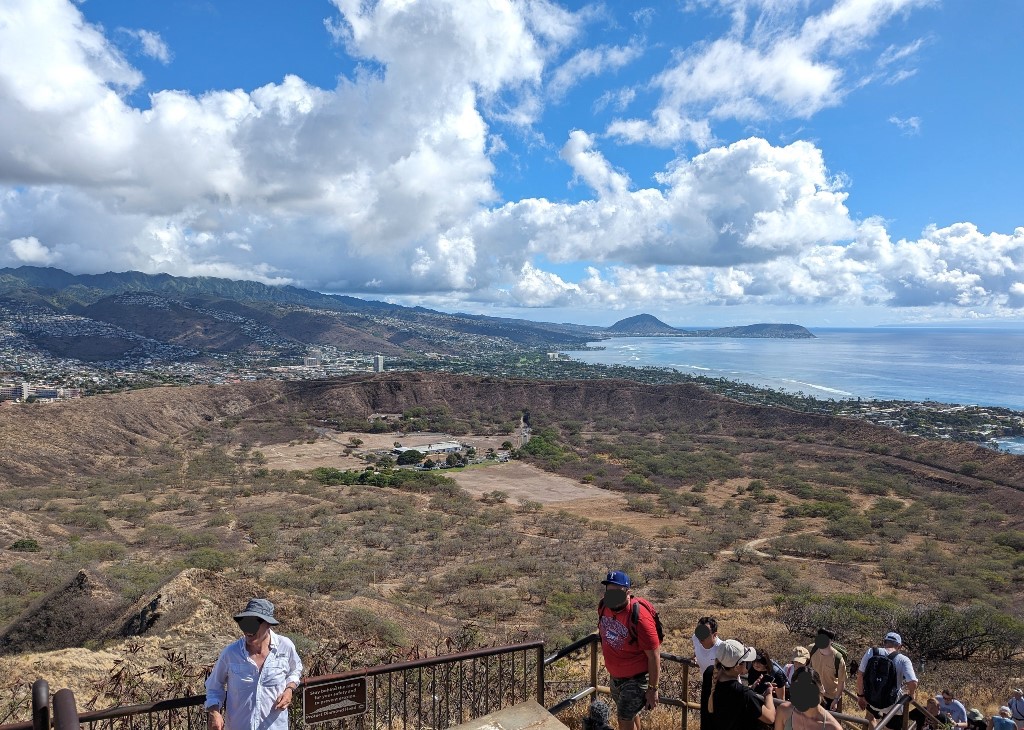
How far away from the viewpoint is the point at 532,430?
6369cm

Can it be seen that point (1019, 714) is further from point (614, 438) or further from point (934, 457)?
point (614, 438)

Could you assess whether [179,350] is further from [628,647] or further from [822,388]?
[628,647]

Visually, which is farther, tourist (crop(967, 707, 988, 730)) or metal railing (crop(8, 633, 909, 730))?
tourist (crop(967, 707, 988, 730))

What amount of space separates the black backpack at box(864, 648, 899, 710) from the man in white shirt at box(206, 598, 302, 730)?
200 inches

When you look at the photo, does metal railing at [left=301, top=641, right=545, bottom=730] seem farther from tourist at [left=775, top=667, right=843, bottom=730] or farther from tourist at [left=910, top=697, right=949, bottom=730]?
tourist at [left=910, top=697, right=949, bottom=730]

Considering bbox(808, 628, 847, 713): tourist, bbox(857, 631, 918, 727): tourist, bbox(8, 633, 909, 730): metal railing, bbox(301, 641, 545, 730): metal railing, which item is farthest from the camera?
bbox(857, 631, 918, 727): tourist

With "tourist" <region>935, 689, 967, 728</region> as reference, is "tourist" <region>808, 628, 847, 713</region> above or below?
above

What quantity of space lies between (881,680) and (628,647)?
2.82 metres

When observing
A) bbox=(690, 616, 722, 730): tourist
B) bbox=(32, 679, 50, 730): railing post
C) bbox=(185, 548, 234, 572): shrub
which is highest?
bbox=(32, 679, 50, 730): railing post

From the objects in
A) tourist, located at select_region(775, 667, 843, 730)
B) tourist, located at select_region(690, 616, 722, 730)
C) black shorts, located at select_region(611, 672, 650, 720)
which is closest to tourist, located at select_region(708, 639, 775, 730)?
tourist, located at select_region(775, 667, 843, 730)

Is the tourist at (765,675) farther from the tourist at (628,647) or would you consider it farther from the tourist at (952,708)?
the tourist at (952,708)

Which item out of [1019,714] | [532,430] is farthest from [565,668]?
[532,430]

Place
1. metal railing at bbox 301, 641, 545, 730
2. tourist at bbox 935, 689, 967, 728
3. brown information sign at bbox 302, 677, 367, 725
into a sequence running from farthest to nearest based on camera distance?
tourist at bbox 935, 689, 967, 728
metal railing at bbox 301, 641, 545, 730
brown information sign at bbox 302, 677, 367, 725

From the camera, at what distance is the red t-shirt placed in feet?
14.4
